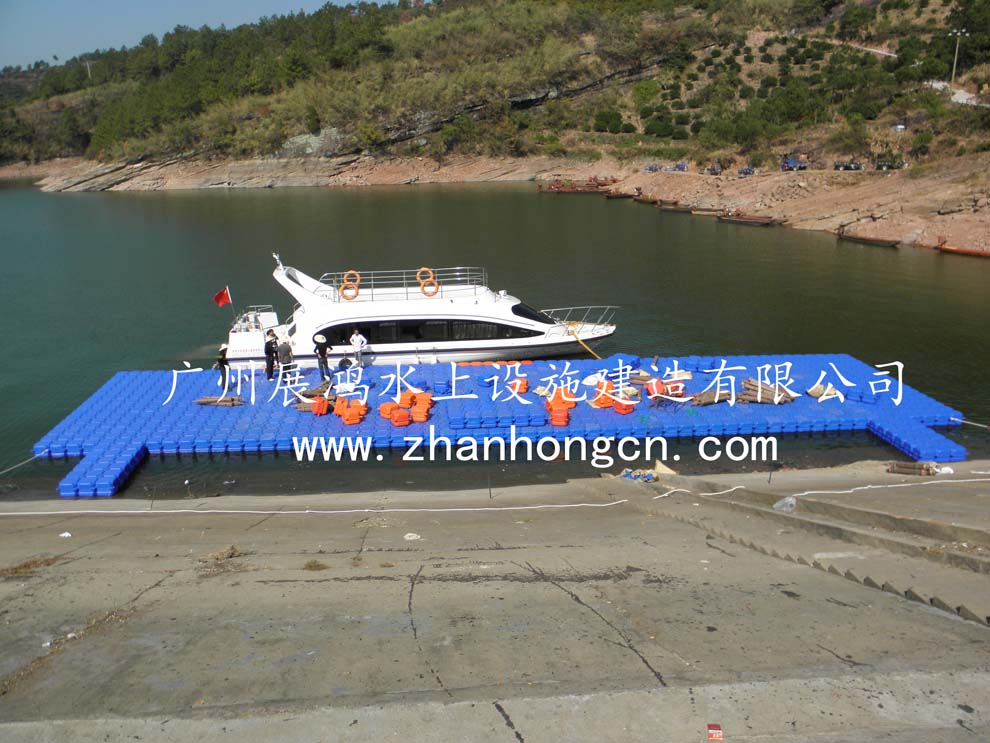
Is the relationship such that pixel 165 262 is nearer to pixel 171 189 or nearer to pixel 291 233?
pixel 291 233

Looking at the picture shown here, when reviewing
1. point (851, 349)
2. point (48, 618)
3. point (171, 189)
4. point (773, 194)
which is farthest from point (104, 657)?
point (171, 189)

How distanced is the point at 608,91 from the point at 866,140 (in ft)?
146

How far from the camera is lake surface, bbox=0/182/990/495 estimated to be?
84.2 feet

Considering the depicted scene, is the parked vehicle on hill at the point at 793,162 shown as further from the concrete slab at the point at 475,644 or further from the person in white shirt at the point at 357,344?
the concrete slab at the point at 475,644

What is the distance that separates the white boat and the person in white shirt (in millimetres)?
191

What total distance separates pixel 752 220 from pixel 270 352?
46.0 metres

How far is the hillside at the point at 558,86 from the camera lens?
3167 inches

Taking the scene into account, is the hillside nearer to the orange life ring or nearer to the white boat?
the white boat

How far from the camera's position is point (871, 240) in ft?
168

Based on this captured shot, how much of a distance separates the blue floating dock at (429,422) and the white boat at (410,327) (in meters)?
1.16

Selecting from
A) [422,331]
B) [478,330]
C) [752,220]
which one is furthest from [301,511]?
[752,220]

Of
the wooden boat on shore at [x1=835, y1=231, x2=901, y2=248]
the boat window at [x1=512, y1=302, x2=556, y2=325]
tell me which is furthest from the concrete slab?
the wooden boat on shore at [x1=835, y1=231, x2=901, y2=248]

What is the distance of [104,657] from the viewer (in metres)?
10.1

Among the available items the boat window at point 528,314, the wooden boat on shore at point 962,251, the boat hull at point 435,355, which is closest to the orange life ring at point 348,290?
the boat hull at point 435,355
